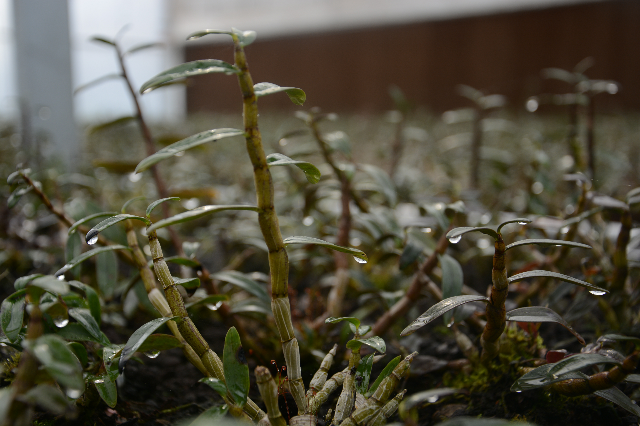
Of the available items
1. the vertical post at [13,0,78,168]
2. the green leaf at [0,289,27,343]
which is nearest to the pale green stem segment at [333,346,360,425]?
the green leaf at [0,289,27,343]

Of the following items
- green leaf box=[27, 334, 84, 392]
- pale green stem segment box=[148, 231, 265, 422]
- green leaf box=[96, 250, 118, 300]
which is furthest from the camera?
green leaf box=[96, 250, 118, 300]

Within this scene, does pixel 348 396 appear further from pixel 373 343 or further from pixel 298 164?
pixel 298 164

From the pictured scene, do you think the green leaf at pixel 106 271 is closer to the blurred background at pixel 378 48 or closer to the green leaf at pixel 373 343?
the green leaf at pixel 373 343

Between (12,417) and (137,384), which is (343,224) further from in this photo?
(12,417)

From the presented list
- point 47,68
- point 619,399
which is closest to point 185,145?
point 619,399

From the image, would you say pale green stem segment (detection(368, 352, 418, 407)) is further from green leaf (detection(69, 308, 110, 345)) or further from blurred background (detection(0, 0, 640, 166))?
blurred background (detection(0, 0, 640, 166))
